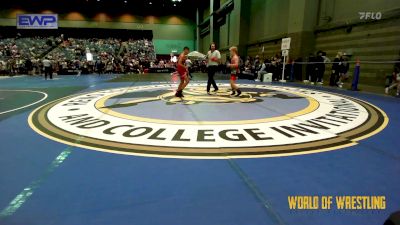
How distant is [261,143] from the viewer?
361 centimetres

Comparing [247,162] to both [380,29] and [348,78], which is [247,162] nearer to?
[380,29]

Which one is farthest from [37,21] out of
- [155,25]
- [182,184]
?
[182,184]

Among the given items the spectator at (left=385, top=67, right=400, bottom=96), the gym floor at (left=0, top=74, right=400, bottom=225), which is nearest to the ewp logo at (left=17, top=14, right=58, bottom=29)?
the gym floor at (left=0, top=74, right=400, bottom=225)

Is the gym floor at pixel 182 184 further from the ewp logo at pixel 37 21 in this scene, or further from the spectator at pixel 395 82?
the ewp logo at pixel 37 21

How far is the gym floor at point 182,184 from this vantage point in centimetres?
199

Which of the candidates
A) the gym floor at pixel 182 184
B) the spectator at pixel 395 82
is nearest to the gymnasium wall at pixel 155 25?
the spectator at pixel 395 82

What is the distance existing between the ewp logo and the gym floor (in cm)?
2322

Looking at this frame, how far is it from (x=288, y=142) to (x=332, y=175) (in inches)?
39.7

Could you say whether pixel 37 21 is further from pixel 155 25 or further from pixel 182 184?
pixel 182 184

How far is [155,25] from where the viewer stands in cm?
4216

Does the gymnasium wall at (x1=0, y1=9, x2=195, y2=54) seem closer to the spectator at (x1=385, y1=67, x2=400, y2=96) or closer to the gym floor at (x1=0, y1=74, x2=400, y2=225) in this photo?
the spectator at (x1=385, y1=67, x2=400, y2=96)

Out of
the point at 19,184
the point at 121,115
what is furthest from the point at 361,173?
the point at 121,115

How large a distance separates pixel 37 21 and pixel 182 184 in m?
26.4

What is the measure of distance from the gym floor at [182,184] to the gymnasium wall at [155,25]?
134ft
